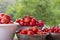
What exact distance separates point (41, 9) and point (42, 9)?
2cm

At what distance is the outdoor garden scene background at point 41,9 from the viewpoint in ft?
7.41

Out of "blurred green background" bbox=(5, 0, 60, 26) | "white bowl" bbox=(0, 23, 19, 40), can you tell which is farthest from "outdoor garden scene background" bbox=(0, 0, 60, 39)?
"white bowl" bbox=(0, 23, 19, 40)

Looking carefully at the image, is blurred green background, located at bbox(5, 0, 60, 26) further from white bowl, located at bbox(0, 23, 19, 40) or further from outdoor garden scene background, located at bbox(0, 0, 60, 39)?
white bowl, located at bbox(0, 23, 19, 40)

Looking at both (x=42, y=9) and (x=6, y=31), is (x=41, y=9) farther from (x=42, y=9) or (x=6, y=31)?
(x=6, y=31)

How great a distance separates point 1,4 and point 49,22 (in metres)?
0.74

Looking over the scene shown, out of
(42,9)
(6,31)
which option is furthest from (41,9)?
(6,31)

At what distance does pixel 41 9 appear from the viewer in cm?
235

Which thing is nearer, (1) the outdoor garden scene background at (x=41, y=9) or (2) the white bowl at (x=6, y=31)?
(2) the white bowl at (x=6, y=31)

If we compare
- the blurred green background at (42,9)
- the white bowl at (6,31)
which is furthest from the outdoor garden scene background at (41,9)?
the white bowl at (6,31)

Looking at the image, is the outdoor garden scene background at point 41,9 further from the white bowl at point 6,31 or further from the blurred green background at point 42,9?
the white bowl at point 6,31

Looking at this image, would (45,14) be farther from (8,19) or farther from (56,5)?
(8,19)

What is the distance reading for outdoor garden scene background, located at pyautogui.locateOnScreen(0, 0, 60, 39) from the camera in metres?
2.26

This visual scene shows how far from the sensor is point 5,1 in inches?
83.0

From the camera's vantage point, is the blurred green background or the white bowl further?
the blurred green background
